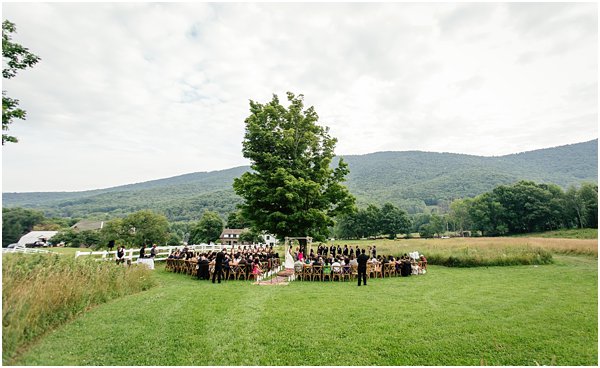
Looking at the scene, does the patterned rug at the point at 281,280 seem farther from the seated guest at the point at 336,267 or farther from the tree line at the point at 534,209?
the tree line at the point at 534,209

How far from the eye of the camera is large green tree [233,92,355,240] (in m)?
21.3

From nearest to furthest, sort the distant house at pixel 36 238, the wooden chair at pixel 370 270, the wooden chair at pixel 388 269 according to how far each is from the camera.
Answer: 1. the wooden chair at pixel 370 270
2. the wooden chair at pixel 388 269
3. the distant house at pixel 36 238

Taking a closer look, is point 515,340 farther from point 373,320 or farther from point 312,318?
point 312,318

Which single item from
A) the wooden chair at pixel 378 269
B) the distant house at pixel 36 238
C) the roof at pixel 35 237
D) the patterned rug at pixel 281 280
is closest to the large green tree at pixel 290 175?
the patterned rug at pixel 281 280

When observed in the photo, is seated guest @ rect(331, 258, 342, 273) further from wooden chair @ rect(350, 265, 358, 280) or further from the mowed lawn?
the mowed lawn

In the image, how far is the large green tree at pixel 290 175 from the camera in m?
21.3

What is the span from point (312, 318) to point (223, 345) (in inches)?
102

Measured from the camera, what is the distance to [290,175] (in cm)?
2097

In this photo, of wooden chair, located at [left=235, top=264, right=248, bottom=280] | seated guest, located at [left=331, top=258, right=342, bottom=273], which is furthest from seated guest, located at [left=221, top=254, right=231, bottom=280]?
seated guest, located at [left=331, top=258, right=342, bottom=273]

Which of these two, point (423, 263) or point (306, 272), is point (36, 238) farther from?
point (423, 263)

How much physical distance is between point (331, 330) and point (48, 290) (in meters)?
7.13

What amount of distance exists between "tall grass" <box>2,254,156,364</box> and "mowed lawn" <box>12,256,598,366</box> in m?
0.37

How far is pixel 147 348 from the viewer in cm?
665

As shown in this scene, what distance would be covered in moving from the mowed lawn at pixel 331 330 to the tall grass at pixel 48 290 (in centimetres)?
37
